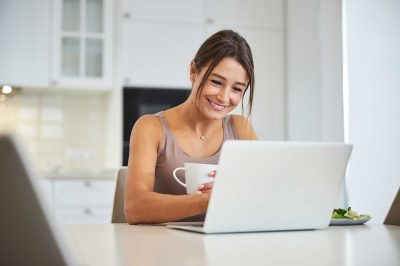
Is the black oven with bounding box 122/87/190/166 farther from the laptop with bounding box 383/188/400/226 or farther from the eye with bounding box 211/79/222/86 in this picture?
the laptop with bounding box 383/188/400/226

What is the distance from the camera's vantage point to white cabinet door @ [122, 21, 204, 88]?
13.9ft

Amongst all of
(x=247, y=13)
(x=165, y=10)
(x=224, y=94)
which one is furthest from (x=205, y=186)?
(x=247, y=13)

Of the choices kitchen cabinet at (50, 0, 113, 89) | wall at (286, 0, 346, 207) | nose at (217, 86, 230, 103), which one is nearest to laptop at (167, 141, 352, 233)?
nose at (217, 86, 230, 103)

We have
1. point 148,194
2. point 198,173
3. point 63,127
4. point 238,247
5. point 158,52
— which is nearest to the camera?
point 238,247

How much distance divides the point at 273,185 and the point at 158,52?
3.24m

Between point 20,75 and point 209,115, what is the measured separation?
2.57m

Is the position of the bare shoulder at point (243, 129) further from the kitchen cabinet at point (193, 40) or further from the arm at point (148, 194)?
the kitchen cabinet at point (193, 40)

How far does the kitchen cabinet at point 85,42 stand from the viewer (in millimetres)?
4164

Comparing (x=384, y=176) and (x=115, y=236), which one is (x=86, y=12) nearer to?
(x=384, y=176)

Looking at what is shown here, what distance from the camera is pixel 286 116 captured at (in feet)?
15.3

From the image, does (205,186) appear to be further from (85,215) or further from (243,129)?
(85,215)

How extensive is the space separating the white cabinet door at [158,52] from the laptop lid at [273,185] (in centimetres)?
307

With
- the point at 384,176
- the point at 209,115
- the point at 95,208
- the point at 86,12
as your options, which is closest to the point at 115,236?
the point at 209,115

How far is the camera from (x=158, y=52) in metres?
4.32
